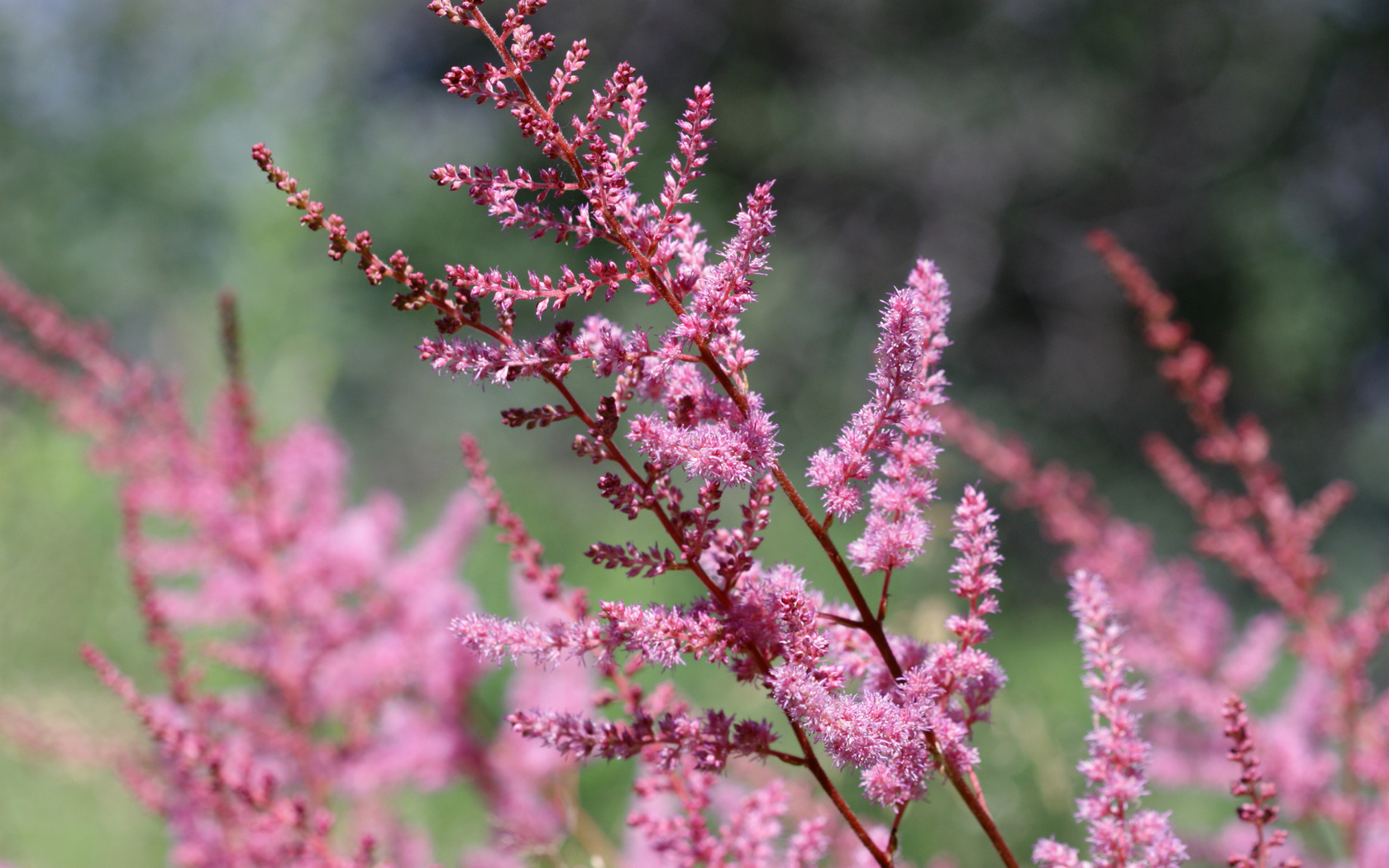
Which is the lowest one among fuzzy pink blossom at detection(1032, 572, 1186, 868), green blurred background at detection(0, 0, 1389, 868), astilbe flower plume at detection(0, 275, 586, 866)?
fuzzy pink blossom at detection(1032, 572, 1186, 868)

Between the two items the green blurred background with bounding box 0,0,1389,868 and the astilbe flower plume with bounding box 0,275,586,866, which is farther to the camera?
the green blurred background with bounding box 0,0,1389,868

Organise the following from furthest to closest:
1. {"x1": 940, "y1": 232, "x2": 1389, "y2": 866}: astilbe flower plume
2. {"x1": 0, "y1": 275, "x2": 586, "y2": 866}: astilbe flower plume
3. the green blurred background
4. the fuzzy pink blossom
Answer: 1. the green blurred background
2. {"x1": 0, "y1": 275, "x2": 586, "y2": 866}: astilbe flower plume
3. {"x1": 940, "y1": 232, "x2": 1389, "y2": 866}: astilbe flower plume
4. the fuzzy pink blossom

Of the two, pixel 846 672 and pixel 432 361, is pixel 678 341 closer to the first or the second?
pixel 432 361

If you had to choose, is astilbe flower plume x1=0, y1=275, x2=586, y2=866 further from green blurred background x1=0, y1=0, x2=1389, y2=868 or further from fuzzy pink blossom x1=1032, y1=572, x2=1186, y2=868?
green blurred background x1=0, y1=0, x2=1389, y2=868

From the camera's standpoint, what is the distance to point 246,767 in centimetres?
121

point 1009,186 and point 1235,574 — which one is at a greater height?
point 1009,186

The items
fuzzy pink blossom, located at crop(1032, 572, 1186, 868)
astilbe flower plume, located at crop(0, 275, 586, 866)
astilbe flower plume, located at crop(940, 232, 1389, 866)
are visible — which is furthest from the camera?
astilbe flower plume, located at crop(0, 275, 586, 866)

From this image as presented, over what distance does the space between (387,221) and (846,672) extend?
40.9 ft

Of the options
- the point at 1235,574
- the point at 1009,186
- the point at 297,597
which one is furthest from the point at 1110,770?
the point at 1009,186

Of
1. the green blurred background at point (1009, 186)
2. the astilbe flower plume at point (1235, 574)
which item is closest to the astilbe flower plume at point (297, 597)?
the astilbe flower plume at point (1235, 574)

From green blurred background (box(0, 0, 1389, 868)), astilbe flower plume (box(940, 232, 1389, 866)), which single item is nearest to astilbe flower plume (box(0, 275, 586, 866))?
astilbe flower plume (box(940, 232, 1389, 866))

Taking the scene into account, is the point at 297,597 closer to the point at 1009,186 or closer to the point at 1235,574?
the point at 1235,574

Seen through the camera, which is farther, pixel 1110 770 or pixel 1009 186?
pixel 1009 186

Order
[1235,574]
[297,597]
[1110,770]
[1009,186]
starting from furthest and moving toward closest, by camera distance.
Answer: [1009,186] → [297,597] → [1235,574] → [1110,770]
